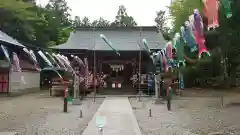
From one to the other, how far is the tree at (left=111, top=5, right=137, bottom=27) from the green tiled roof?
96.9 feet

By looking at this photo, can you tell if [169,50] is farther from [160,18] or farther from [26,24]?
[160,18]

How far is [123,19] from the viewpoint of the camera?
206 ft

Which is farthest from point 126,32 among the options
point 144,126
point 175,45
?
point 144,126

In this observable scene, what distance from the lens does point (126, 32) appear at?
1240 inches

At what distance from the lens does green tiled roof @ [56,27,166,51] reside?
2605 cm

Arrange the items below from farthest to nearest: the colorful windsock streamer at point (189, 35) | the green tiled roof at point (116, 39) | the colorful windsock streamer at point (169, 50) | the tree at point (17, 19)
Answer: the green tiled roof at point (116, 39) → the tree at point (17, 19) → the colorful windsock streamer at point (169, 50) → the colorful windsock streamer at point (189, 35)

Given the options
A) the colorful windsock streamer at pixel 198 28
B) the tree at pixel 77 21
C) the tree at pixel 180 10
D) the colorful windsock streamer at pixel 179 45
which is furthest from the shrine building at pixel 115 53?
the tree at pixel 77 21

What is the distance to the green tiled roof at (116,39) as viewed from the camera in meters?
26.0

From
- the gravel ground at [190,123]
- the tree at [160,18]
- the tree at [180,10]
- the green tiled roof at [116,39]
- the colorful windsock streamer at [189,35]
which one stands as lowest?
the gravel ground at [190,123]

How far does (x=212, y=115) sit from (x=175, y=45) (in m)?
4.54

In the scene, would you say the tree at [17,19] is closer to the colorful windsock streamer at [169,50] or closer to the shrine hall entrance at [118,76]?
the shrine hall entrance at [118,76]

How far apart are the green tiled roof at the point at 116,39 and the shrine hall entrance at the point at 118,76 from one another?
1546mm

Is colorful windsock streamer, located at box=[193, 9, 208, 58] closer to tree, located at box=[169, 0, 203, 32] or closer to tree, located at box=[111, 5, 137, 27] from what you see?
tree, located at box=[169, 0, 203, 32]

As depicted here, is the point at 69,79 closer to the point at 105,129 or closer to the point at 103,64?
the point at 103,64
